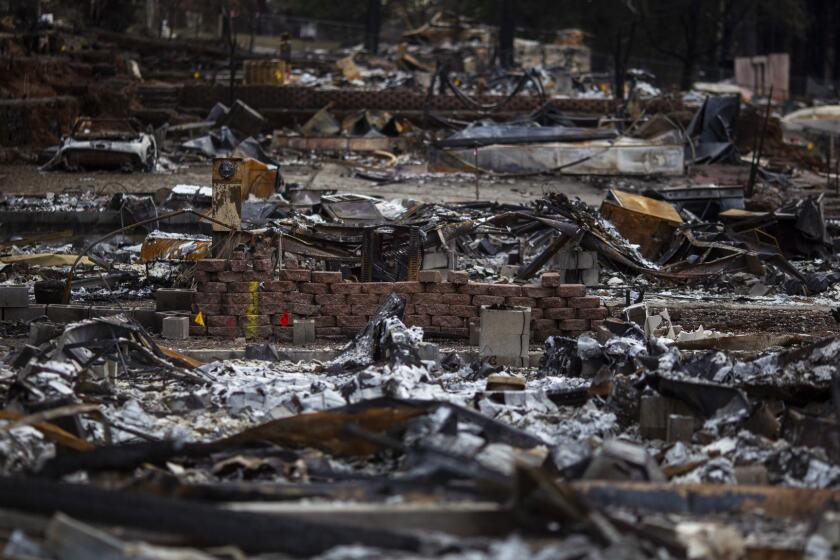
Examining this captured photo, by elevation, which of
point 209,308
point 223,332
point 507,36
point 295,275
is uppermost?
point 507,36

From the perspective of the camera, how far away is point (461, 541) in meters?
5.58

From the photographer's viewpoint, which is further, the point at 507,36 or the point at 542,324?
the point at 507,36

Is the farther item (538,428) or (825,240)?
(825,240)

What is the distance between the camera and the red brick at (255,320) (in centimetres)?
1191

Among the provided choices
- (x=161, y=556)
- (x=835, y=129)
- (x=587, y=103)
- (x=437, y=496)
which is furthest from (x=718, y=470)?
(x=587, y=103)

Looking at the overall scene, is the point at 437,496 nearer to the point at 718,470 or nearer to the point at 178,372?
the point at 718,470

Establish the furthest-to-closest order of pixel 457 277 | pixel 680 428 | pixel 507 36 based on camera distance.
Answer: pixel 507 36 < pixel 457 277 < pixel 680 428

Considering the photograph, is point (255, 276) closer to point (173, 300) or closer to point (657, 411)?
point (173, 300)

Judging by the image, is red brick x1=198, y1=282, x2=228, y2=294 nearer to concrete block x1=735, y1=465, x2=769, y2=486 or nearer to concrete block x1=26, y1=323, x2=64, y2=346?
concrete block x1=26, y1=323, x2=64, y2=346

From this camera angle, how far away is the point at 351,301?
11984 millimetres

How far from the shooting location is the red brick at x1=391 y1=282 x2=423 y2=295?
39.0 ft

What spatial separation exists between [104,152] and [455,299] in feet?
47.9

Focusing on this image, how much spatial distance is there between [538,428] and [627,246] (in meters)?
7.75

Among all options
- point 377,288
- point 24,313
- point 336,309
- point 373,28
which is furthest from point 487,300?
point 373,28
